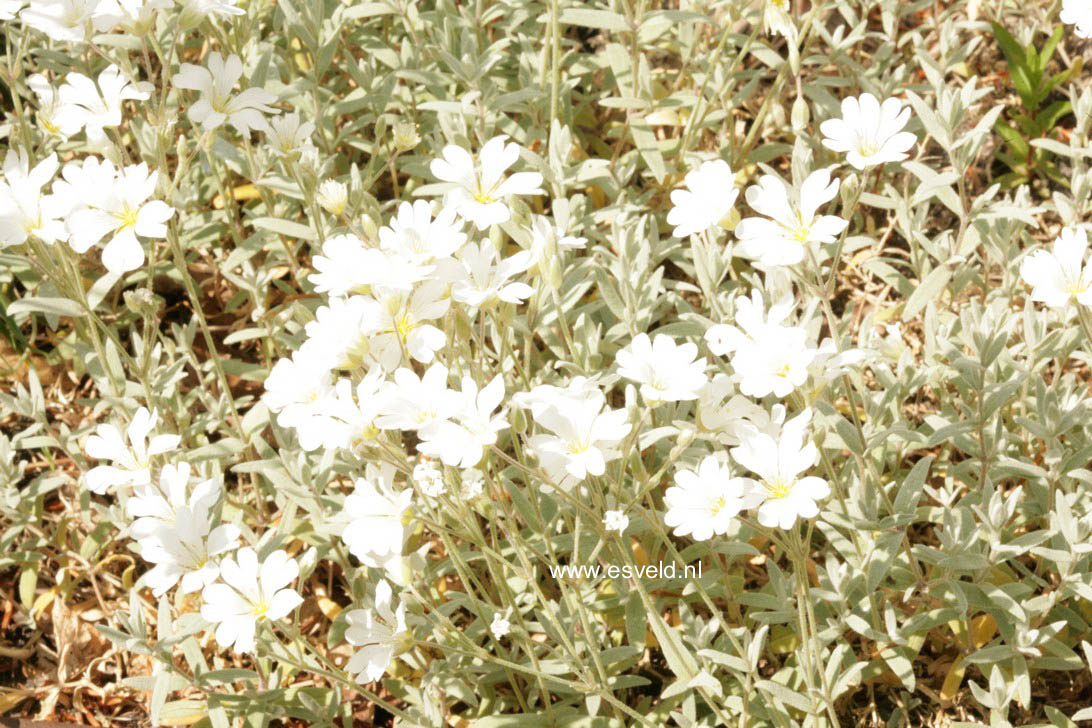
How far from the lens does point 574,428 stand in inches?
87.2

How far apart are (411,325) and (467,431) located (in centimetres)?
30

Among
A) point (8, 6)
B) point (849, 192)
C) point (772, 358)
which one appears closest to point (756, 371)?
point (772, 358)

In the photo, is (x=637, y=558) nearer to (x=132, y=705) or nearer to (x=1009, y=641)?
(x=1009, y=641)

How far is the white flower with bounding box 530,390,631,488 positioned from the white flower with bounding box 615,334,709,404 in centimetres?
9

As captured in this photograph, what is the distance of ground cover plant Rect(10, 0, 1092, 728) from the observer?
235 centimetres

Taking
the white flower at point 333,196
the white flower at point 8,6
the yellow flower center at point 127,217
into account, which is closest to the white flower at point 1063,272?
the white flower at point 333,196

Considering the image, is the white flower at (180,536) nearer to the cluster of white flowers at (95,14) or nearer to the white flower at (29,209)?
the white flower at (29,209)

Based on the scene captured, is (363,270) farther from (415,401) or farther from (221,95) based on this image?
(221,95)

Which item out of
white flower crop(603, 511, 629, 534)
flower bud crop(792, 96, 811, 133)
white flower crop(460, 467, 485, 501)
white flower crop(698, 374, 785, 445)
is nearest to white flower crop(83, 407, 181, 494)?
white flower crop(460, 467, 485, 501)

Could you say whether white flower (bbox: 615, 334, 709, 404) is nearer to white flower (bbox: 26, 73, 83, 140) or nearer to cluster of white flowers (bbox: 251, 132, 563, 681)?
cluster of white flowers (bbox: 251, 132, 563, 681)

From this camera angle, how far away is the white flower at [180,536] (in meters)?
2.45

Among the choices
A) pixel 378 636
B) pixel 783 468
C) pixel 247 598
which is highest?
pixel 783 468

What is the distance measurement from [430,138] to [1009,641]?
2419 mm

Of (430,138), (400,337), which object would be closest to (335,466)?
(400,337)
